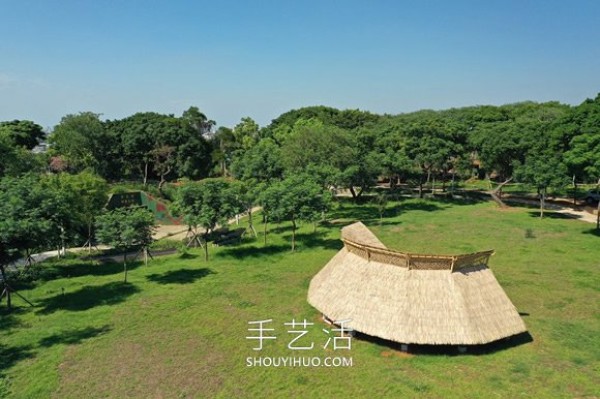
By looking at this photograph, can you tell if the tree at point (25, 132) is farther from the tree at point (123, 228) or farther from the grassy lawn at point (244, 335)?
the tree at point (123, 228)

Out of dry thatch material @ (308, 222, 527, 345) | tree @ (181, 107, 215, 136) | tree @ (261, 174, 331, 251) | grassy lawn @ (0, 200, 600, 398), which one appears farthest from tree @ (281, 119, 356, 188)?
tree @ (181, 107, 215, 136)

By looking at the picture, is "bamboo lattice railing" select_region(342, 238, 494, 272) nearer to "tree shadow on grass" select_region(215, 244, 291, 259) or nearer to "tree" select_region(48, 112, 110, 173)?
"tree shadow on grass" select_region(215, 244, 291, 259)

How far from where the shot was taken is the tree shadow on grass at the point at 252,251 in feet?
118

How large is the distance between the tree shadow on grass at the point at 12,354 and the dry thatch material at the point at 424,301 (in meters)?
14.0

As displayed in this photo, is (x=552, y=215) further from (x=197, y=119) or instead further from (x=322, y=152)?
(x=197, y=119)

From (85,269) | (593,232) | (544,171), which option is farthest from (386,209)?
(85,269)

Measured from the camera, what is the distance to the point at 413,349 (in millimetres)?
18938

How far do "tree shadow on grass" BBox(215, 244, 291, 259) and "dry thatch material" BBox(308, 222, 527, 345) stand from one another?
50.2 ft

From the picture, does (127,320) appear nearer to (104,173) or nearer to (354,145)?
(354,145)

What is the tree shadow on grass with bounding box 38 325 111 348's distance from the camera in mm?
20641

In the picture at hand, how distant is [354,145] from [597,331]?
1437 inches

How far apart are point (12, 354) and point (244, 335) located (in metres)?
10.6

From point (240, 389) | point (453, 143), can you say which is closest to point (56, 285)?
point (240, 389)

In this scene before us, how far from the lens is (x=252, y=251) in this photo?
36.7 m
